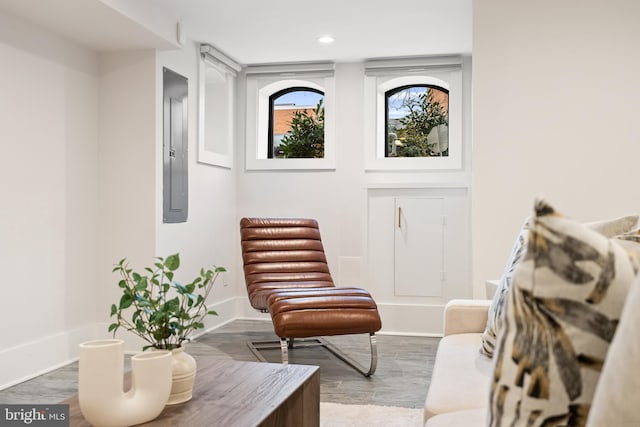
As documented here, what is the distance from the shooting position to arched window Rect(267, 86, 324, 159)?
553cm

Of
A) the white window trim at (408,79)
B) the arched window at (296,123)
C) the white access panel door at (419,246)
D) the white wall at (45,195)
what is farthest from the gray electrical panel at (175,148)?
the white access panel door at (419,246)

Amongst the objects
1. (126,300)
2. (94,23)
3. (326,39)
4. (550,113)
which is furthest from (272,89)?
(126,300)

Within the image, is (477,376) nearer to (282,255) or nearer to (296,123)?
(282,255)

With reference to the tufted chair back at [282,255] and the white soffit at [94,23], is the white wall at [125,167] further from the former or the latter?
the tufted chair back at [282,255]

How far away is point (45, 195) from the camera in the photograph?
3.59 meters

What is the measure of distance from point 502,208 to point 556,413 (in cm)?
274

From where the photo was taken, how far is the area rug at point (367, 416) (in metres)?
2.59

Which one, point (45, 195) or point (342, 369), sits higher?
point (45, 195)

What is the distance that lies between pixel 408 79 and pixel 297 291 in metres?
2.60

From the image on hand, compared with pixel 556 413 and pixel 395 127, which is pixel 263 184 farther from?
pixel 556 413

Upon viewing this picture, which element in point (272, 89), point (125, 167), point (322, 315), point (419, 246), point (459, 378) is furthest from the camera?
point (272, 89)

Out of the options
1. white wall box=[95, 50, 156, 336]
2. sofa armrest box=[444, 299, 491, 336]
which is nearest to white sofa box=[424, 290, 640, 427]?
sofa armrest box=[444, 299, 491, 336]

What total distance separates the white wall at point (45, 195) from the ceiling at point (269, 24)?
0.71ft

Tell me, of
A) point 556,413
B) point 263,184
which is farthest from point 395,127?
point 556,413
